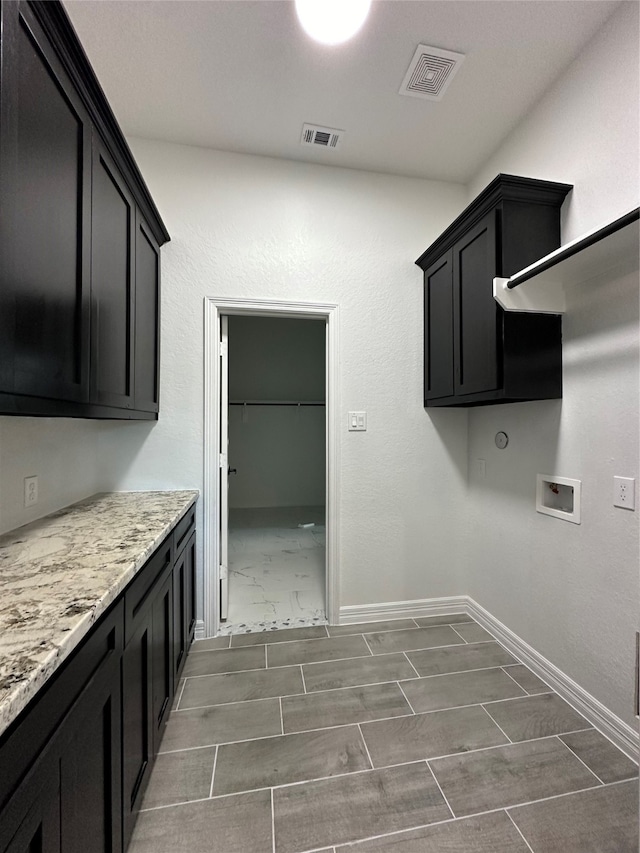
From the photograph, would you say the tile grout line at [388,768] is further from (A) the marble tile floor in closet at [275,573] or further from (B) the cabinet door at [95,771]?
(A) the marble tile floor in closet at [275,573]

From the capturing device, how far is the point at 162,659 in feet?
4.86

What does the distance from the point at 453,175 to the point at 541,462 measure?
6.84 feet

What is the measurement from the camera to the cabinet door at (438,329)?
225cm

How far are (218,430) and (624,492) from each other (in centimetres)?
213

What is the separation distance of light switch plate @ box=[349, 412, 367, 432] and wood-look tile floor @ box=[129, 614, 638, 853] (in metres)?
1.37

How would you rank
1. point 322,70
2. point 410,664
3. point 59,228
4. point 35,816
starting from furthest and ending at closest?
1. point 410,664
2. point 322,70
3. point 59,228
4. point 35,816

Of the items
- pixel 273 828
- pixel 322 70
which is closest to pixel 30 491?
pixel 273 828

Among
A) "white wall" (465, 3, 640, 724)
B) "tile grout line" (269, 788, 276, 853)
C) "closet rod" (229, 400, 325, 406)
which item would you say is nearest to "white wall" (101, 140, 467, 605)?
"white wall" (465, 3, 640, 724)

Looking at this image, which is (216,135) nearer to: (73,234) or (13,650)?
(73,234)

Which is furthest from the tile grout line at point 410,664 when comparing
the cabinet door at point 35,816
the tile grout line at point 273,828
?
the cabinet door at point 35,816

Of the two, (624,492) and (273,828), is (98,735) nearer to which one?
(273,828)

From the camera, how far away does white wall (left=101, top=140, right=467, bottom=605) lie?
2299 mm

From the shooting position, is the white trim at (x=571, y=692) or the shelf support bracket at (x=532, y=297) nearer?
the white trim at (x=571, y=692)

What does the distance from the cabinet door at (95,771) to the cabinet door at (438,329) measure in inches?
81.8
